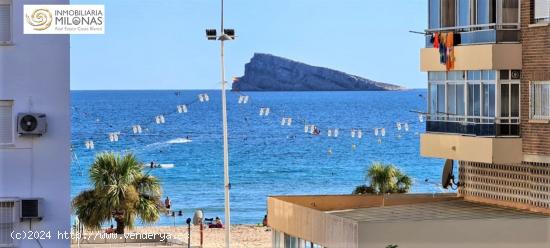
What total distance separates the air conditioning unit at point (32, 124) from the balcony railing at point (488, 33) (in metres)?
12.4

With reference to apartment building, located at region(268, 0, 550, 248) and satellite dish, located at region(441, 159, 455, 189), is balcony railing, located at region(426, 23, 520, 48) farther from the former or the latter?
satellite dish, located at region(441, 159, 455, 189)

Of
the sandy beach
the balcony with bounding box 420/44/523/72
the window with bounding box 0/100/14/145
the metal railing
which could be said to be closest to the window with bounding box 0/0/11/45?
the window with bounding box 0/100/14/145

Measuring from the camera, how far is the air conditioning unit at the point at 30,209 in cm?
2581

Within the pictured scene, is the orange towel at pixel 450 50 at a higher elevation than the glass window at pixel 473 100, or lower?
higher

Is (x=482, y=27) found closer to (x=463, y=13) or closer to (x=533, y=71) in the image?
(x=463, y=13)

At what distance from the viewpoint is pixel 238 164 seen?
15812cm

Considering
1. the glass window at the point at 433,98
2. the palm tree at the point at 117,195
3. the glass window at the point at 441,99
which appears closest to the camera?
the glass window at the point at 441,99

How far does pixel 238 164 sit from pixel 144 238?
96.6 metres

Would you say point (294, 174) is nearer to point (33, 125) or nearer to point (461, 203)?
point (461, 203)

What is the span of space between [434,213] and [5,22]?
12.2 metres

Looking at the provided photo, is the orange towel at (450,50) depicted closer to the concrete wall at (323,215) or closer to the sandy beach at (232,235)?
the concrete wall at (323,215)

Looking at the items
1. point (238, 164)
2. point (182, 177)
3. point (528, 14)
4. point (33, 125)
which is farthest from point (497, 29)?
point (238, 164)

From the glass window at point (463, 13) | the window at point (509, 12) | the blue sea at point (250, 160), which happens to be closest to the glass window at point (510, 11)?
the window at point (509, 12)

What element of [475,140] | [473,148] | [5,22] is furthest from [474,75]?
[5,22]
